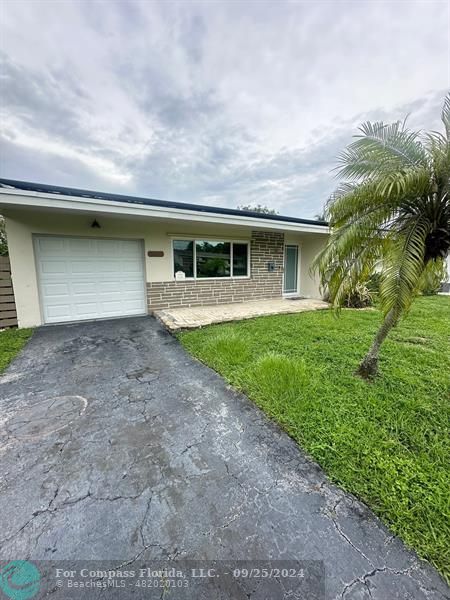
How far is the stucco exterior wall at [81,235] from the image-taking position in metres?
5.34

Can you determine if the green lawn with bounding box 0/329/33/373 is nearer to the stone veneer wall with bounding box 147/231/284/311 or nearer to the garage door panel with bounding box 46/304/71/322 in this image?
the garage door panel with bounding box 46/304/71/322

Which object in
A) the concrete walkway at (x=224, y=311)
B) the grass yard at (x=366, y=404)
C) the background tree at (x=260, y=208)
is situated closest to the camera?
the grass yard at (x=366, y=404)

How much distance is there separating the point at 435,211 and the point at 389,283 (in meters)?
0.93

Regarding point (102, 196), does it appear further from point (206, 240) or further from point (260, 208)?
point (260, 208)

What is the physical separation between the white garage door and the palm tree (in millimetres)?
5257

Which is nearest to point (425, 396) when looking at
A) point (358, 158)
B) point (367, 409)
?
point (367, 409)

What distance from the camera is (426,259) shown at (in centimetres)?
271

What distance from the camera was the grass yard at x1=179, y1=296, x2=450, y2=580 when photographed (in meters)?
1.53

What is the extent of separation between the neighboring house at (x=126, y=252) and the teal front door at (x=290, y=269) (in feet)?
2.20

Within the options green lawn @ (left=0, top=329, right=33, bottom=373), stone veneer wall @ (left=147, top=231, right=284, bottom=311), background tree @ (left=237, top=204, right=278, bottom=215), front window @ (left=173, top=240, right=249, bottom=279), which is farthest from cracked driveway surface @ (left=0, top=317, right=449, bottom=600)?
background tree @ (left=237, top=204, right=278, bottom=215)

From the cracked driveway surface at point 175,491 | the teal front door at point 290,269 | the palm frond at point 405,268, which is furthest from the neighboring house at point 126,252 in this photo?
the cracked driveway surface at point 175,491

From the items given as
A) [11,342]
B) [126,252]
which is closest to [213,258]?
[126,252]

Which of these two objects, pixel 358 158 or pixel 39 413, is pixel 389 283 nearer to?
pixel 358 158

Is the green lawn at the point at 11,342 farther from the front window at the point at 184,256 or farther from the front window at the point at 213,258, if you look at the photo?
the front window at the point at 213,258
